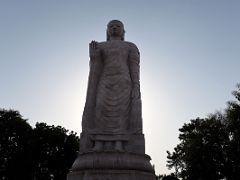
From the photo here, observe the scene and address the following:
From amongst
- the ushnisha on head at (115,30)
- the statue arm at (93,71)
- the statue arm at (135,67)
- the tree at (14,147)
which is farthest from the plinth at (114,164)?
the tree at (14,147)

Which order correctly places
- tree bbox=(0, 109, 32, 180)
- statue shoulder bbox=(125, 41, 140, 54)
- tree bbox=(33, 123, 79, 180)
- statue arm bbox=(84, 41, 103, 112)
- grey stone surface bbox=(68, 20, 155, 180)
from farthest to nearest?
tree bbox=(33, 123, 79, 180), tree bbox=(0, 109, 32, 180), statue shoulder bbox=(125, 41, 140, 54), statue arm bbox=(84, 41, 103, 112), grey stone surface bbox=(68, 20, 155, 180)

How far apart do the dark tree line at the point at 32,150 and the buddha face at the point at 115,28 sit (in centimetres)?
2299

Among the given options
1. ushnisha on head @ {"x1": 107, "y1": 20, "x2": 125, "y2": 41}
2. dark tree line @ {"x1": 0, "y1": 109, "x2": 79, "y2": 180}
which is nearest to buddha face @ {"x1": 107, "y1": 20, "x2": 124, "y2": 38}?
ushnisha on head @ {"x1": 107, "y1": 20, "x2": 125, "y2": 41}

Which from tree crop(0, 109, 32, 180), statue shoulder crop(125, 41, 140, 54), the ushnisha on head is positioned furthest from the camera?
tree crop(0, 109, 32, 180)

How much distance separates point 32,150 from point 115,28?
23776 millimetres

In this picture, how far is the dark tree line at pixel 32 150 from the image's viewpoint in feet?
109

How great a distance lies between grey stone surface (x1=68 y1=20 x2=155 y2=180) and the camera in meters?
10.9

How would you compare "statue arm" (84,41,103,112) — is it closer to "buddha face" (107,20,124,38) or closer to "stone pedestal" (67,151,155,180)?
"buddha face" (107,20,124,38)

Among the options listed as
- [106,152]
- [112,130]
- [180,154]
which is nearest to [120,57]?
[112,130]

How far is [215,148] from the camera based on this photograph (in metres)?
29.3

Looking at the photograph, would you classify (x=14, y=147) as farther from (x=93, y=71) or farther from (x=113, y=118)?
(x=113, y=118)

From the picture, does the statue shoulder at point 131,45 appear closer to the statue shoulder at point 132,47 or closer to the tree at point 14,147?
the statue shoulder at point 132,47

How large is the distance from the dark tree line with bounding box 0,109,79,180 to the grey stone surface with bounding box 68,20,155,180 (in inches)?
902

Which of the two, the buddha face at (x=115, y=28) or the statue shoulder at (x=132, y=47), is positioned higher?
the buddha face at (x=115, y=28)
